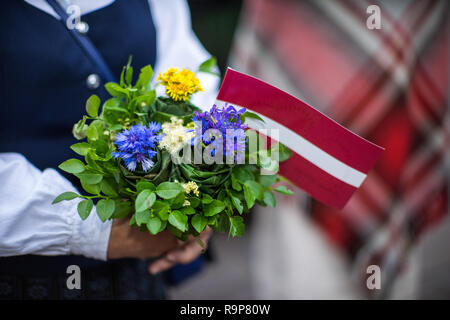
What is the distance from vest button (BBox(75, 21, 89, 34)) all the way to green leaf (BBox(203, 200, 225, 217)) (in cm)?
46

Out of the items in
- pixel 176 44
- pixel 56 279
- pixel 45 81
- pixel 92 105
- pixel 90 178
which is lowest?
pixel 56 279

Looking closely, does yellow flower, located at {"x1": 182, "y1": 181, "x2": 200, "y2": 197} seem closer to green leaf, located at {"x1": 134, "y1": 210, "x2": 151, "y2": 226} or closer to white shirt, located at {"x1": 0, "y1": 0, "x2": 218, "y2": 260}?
green leaf, located at {"x1": 134, "y1": 210, "x2": 151, "y2": 226}

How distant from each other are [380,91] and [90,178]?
0.90 metres

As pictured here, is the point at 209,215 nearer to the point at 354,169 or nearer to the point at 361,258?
the point at 354,169

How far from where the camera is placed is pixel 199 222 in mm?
505

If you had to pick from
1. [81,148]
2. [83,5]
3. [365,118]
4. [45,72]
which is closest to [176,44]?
[83,5]

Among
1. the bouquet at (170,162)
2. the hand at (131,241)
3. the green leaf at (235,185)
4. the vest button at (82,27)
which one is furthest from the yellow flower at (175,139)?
the vest button at (82,27)

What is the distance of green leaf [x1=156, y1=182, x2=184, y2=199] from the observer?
474 millimetres

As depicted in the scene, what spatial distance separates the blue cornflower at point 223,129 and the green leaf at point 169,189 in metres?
0.07

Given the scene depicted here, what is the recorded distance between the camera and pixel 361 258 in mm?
1120

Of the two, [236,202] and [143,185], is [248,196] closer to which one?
[236,202]

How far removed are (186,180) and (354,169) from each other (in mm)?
300

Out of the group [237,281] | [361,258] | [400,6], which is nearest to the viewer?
[400,6]

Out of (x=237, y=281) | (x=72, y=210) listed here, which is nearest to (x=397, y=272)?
(x=237, y=281)
